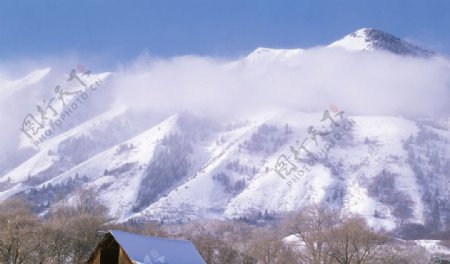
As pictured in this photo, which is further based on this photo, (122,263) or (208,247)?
(208,247)

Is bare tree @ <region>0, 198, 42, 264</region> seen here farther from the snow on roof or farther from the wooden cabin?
the snow on roof

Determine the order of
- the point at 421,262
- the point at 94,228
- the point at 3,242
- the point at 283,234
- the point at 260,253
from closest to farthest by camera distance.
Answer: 1. the point at 3,242
2. the point at 94,228
3. the point at 260,253
4. the point at 421,262
5. the point at 283,234

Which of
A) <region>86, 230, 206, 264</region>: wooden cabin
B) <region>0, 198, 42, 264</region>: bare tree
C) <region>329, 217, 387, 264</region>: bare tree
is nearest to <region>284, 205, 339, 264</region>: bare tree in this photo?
<region>329, 217, 387, 264</region>: bare tree

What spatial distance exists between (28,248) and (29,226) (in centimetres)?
797

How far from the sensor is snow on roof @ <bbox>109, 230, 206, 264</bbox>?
44844mm

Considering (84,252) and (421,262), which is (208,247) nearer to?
(84,252)

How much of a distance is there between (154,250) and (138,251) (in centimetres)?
158

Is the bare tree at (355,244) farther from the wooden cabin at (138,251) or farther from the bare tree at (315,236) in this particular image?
the wooden cabin at (138,251)

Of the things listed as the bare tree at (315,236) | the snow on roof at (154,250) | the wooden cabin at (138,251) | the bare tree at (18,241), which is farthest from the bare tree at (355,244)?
the wooden cabin at (138,251)

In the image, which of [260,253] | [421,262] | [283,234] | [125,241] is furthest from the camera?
[283,234]

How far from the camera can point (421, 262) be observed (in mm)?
147375

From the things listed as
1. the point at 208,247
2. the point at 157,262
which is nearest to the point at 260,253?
the point at 208,247

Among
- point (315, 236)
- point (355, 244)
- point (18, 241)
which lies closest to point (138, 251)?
point (18, 241)

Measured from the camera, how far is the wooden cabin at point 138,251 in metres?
44.9
